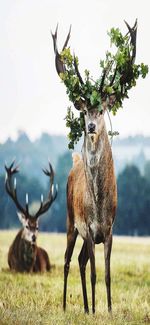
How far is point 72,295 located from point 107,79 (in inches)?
77.2

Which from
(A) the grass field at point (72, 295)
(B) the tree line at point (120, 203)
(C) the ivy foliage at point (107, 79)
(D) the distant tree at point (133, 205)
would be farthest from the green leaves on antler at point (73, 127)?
(D) the distant tree at point (133, 205)

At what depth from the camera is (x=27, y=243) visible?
353 inches

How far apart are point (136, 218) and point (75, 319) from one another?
11800 millimetres

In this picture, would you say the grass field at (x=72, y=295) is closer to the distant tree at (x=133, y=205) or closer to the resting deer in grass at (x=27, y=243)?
the resting deer in grass at (x=27, y=243)

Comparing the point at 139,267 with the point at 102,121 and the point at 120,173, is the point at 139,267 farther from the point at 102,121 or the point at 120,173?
the point at 120,173

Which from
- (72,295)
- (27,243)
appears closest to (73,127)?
(72,295)

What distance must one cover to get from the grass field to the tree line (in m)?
6.01

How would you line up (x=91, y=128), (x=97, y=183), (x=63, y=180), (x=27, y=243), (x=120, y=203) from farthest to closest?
(x=120, y=203) < (x=63, y=180) < (x=27, y=243) < (x=97, y=183) < (x=91, y=128)

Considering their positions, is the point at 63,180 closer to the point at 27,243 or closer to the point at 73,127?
the point at 27,243

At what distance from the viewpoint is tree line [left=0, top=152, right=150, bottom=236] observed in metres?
17.1

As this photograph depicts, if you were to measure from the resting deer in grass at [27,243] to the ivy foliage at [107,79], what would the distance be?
292cm

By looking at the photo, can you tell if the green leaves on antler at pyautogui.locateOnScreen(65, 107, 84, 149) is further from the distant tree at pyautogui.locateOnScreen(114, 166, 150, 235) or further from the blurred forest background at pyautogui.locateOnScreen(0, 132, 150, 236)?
the distant tree at pyautogui.locateOnScreen(114, 166, 150, 235)

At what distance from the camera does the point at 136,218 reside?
1723 cm

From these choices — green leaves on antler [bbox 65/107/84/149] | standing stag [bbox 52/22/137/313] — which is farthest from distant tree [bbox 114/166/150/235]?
standing stag [bbox 52/22/137/313]
